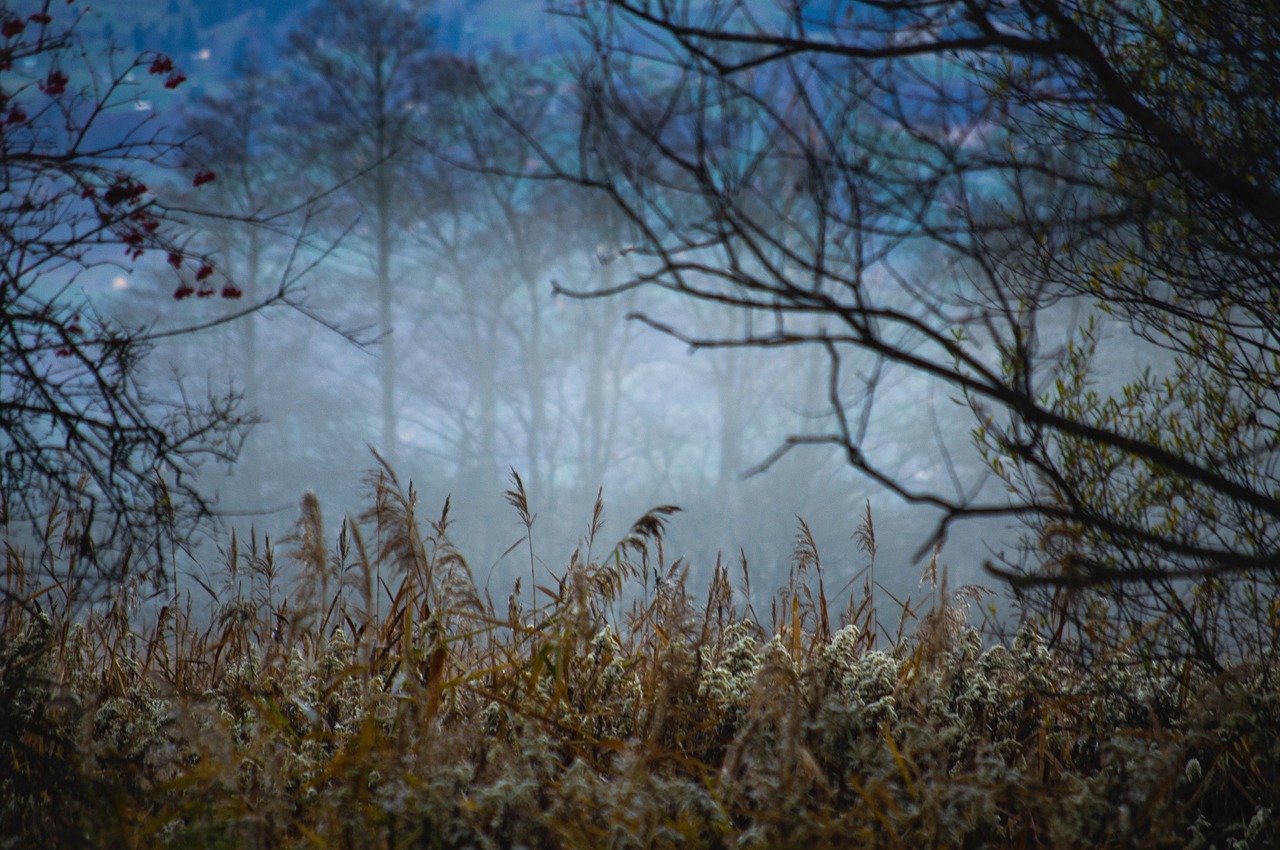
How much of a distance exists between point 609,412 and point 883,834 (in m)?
19.6

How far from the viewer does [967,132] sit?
2225mm

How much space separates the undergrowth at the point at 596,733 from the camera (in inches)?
64.0

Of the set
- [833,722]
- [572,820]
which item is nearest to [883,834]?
[833,722]

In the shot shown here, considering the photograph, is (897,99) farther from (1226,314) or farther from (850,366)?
(850,366)

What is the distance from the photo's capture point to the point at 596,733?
2318mm

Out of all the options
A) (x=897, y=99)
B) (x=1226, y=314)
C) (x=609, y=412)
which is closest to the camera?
(x=897, y=99)

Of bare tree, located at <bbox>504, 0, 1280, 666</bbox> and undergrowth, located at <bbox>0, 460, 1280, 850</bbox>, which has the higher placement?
bare tree, located at <bbox>504, 0, 1280, 666</bbox>

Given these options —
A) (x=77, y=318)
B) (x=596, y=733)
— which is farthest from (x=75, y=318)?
(x=596, y=733)

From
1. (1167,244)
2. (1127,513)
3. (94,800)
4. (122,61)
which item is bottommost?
(94,800)

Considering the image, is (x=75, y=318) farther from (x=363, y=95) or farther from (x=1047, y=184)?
(x=363, y=95)

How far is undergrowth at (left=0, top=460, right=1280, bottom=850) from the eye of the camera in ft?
5.33

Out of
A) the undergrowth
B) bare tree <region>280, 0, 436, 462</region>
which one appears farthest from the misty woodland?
bare tree <region>280, 0, 436, 462</region>

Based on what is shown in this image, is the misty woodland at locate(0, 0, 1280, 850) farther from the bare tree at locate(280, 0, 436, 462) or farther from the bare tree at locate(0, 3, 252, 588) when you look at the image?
the bare tree at locate(280, 0, 436, 462)

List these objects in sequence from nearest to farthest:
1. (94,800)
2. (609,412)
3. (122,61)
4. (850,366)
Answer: (94,800), (122,61), (850,366), (609,412)
